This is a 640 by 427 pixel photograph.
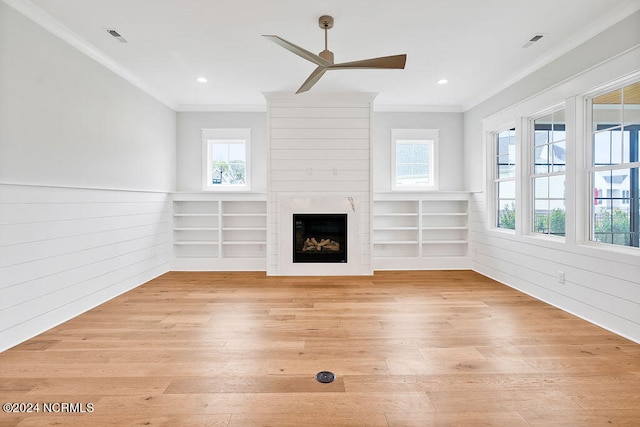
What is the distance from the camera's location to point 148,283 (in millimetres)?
4570

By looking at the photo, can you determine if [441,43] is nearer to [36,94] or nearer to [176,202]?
[36,94]

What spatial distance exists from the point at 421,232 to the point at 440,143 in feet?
5.17

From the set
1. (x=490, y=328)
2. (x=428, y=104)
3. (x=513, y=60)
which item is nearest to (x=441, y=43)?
(x=513, y=60)

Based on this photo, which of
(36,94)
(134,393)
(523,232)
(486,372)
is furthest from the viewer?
(523,232)

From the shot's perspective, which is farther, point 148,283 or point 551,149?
point 148,283

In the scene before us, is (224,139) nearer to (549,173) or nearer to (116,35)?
(116,35)

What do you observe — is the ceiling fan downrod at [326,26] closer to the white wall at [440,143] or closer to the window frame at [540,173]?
the window frame at [540,173]

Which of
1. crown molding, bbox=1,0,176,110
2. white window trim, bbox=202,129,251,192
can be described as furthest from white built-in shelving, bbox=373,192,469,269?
crown molding, bbox=1,0,176,110

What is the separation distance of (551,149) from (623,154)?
3.01ft

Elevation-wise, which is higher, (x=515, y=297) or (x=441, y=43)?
(x=441, y=43)

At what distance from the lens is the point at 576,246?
325 cm

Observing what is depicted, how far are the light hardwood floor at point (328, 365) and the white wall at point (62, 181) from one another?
1.11 ft

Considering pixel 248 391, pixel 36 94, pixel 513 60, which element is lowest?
pixel 248 391

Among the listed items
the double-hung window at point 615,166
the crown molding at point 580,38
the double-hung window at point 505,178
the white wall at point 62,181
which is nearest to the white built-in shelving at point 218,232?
the white wall at point 62,181
